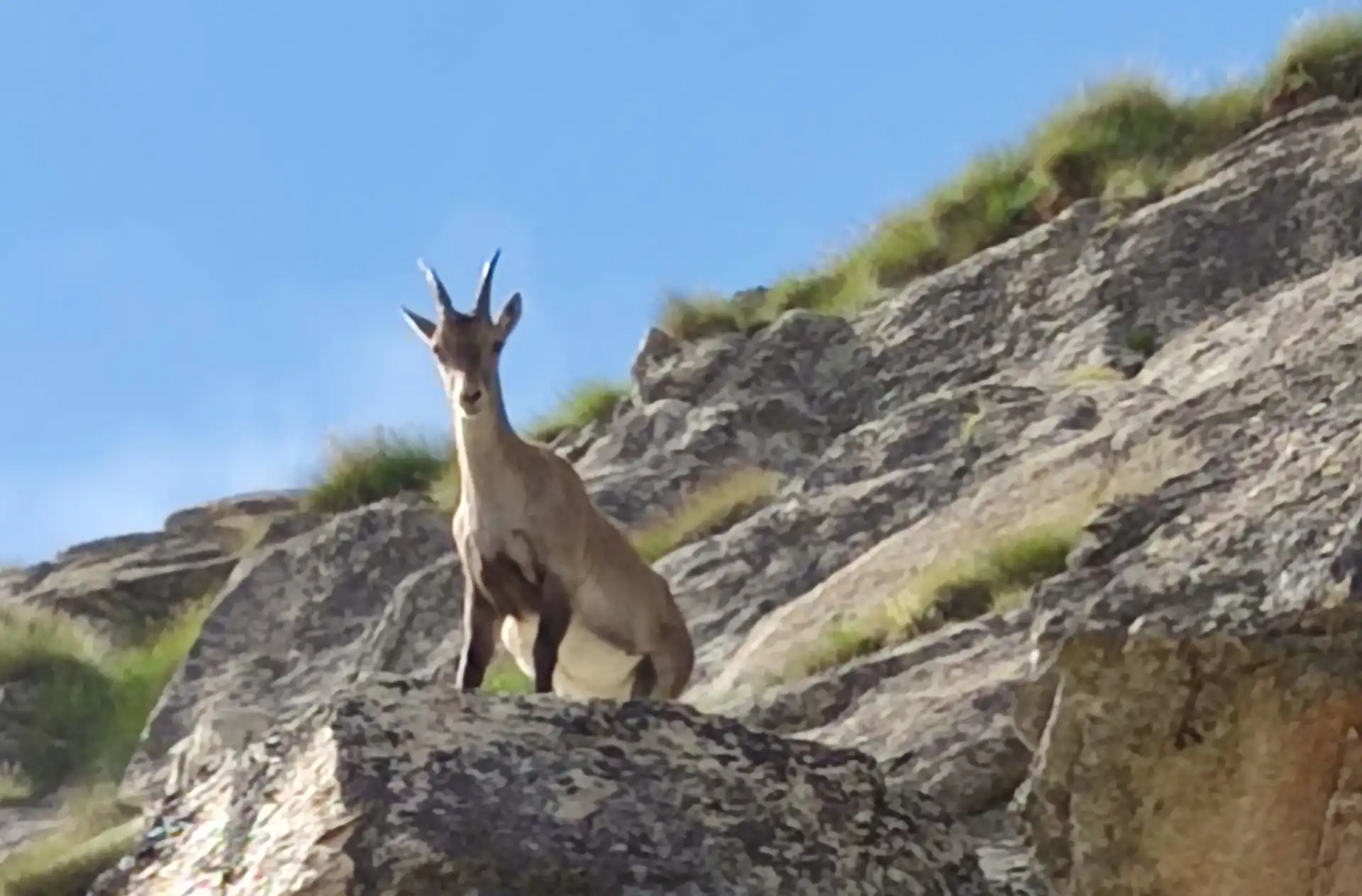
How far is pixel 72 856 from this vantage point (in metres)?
10.2

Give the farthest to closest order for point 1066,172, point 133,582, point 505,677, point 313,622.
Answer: point 133,582 < point 1066,172 < point 313,622 < point 505,677

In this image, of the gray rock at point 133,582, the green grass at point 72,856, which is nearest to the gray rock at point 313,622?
the green grass at point 72,856

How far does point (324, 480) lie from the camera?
15070 mm

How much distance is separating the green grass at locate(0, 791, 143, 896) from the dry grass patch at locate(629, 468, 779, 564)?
9.49ft

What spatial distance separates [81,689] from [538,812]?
9.39 meters

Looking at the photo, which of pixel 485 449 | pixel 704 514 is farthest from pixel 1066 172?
pixel 485 449

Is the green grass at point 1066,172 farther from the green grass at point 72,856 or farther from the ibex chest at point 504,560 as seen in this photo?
the ibex chest at point 504,560

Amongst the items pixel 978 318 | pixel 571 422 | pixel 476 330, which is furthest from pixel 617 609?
pixel 571 422

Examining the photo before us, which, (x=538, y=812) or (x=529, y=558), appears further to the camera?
(x=529, y=558)

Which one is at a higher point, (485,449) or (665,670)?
(485,449)

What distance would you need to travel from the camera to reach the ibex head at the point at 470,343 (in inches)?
281

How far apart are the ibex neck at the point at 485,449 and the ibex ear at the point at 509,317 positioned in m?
0.27

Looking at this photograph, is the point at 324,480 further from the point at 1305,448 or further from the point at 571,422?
the point at 1305,448

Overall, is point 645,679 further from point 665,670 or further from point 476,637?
point 476,637
